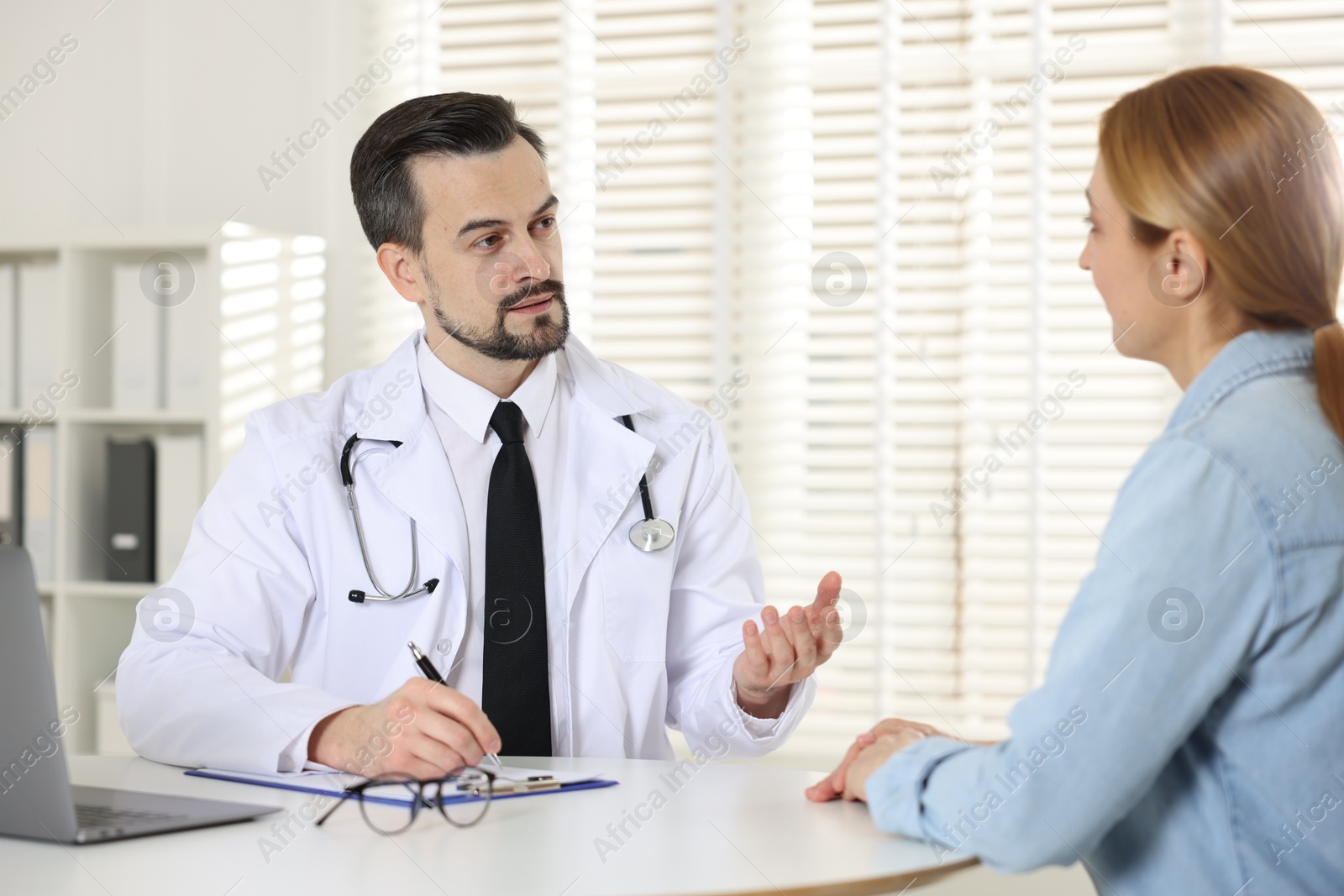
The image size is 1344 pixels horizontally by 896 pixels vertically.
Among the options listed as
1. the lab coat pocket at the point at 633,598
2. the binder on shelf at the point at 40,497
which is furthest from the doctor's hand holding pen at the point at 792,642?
the binder on shelf at the point at 40,497

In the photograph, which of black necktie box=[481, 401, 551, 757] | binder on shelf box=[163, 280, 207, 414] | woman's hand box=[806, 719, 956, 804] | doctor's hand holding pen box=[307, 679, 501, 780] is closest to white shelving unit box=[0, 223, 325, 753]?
binder on shelf box=[163, 280, 207, 414]

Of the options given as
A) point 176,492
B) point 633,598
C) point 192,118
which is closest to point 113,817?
point 633,598

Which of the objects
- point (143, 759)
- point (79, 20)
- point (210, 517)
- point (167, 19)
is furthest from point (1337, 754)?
point (79, 20)

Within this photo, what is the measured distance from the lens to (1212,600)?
3.38 feet

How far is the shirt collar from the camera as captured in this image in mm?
2047

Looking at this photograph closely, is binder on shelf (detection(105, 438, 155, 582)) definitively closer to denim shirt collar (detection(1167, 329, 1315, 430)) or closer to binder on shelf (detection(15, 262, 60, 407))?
binder on shelf (detection(15, 262, 60, 407))

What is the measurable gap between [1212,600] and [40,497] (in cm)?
318

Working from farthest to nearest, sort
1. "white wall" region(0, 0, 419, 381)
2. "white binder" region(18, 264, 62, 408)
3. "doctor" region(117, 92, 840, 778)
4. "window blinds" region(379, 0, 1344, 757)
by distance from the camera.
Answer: "white wall" region(0, 0, 419, 381) < "white binder" region(18, 264, 62, 408) < "window blinds" region(379, 0, 1344, 757) < "doctor" region(117, 92, 840, 778)

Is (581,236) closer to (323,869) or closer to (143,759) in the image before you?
(143,759)

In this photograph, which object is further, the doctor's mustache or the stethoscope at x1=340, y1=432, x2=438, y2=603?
the doctor's mustache

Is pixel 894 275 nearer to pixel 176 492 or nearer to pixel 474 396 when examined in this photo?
pixel 474 396

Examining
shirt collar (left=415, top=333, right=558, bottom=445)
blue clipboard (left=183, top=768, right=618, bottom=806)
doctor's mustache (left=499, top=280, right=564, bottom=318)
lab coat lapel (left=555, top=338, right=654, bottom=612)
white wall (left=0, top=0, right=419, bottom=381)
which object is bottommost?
blue clipboard (left=183, top=768, right=618, bottom=806)

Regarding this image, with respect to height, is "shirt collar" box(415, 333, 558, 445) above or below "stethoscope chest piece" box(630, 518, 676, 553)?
above

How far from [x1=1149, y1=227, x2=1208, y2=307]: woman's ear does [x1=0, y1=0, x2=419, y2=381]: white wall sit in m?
2.75
